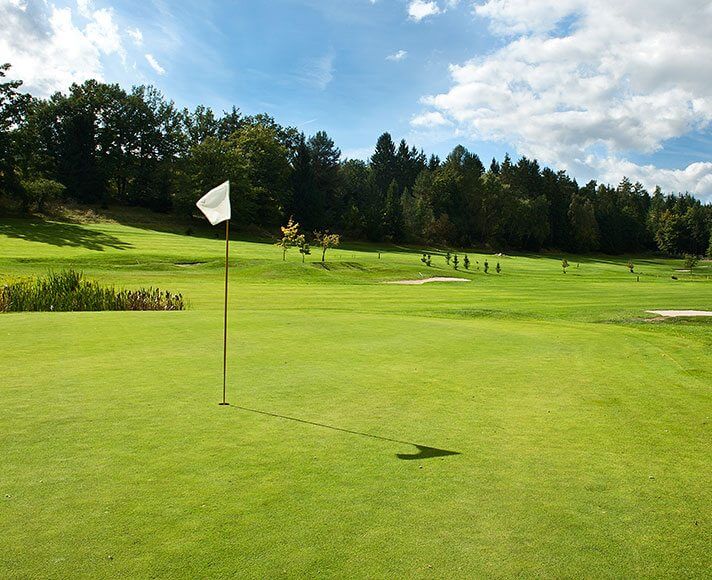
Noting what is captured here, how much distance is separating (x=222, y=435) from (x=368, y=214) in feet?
250

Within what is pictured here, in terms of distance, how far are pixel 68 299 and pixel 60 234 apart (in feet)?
118

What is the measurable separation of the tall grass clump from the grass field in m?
5.96

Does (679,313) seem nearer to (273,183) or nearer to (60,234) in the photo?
(60,234)

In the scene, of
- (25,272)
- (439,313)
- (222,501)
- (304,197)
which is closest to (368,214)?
(304,197)

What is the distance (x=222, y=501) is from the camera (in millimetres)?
4258

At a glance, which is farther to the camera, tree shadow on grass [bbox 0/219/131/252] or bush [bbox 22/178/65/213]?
bush [bbox 22/178/65/213]

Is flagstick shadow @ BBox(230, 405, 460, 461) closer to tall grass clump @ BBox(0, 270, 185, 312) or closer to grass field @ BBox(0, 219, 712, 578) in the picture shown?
grass field @ BBox(0, 219, 712, 578)

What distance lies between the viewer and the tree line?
6869 centimetres

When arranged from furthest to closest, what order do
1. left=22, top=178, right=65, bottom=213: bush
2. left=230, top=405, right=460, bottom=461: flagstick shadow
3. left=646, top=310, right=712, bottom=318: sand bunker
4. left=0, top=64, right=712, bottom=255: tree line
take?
left=0, top=64, right=712, bottom=255: tree line < left=22, top=178, right=65, bottom=213: bush < left=646, top=310, right=712, bottom=318: sand bunker < left=230, top=405, right=460, bottom=461: flagstick shadow

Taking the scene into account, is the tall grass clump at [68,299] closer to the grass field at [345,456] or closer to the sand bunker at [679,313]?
the grass field at [345,456]

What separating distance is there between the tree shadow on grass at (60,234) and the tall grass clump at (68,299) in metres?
24.4

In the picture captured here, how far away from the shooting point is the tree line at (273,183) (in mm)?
68688

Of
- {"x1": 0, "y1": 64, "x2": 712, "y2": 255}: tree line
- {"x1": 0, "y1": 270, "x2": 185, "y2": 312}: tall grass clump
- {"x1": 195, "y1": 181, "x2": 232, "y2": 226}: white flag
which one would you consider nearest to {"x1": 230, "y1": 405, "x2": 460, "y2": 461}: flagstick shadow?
{"x1": 195, "y1": 181, "x2": 232, "y2": 226}: white flag

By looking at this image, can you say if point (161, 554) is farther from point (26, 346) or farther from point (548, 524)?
point (26, 346)
